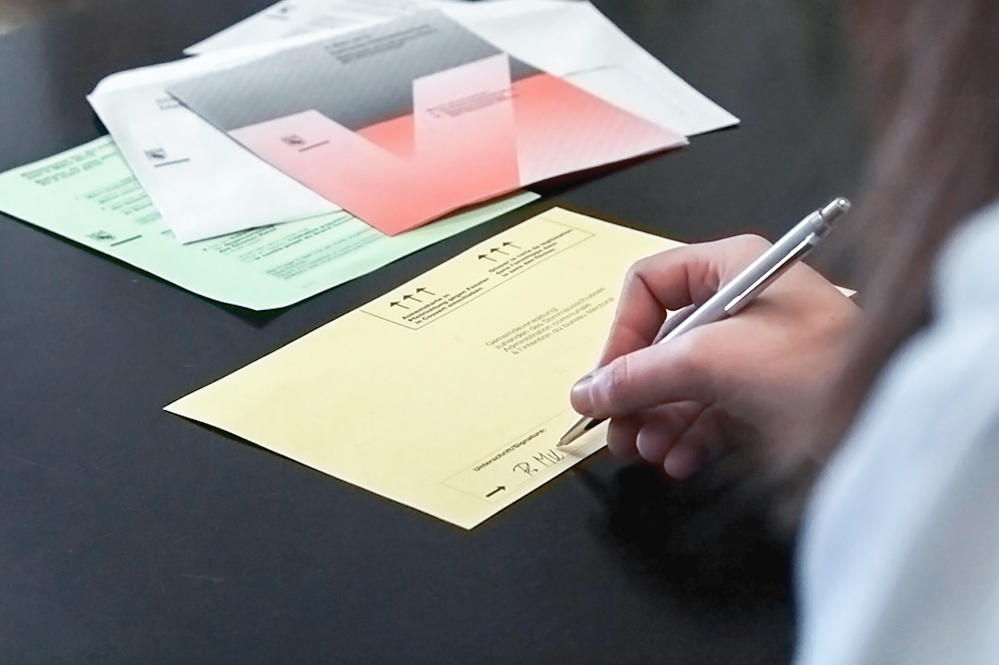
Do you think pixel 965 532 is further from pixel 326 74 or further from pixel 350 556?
pixel 326 74

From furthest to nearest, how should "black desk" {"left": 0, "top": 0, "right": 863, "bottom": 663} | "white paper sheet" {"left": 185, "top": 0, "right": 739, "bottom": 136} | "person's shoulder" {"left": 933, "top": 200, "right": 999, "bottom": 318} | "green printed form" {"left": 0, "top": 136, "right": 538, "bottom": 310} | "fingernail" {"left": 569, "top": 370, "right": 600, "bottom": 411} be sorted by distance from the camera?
"white paper sheet" {"left": 185, "top": 0, "right": 739, "bottom": 136}, "green printed form" {"left": 0, "top": 136, "right": 538, "bottom": 310}, "fingernail" {"left": 569, "top": 370, "right": 600, "bottom": 411}, "black desk" {"left": 0, "top": 0, "right": 863, "bottom": 663}, "person's shoulder" {"left": 933, "top": 200, "right": 999, "bottom": 318}

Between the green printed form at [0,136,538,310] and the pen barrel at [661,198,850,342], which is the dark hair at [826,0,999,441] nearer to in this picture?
the pen barrel at [661,198,850,342]

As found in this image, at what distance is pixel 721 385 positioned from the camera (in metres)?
0.65

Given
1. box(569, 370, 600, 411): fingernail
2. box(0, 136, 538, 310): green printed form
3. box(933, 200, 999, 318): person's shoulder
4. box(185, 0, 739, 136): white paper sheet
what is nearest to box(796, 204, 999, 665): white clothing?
box(933, 200, 999, 318): person's shoulder

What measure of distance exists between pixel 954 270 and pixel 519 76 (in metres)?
0.78

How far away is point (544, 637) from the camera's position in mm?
561

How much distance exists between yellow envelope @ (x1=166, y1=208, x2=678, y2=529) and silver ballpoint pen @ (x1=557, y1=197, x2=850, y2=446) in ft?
0.14

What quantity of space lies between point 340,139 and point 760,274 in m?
0.43

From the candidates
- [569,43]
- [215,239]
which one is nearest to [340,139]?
[215,239]

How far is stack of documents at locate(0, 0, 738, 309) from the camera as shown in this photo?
893 mm

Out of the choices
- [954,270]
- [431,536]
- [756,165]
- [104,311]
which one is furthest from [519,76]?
[954,270]

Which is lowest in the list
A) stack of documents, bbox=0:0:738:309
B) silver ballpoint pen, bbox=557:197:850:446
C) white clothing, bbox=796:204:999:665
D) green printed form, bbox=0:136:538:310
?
green printed form, bbox=0:136:538:310

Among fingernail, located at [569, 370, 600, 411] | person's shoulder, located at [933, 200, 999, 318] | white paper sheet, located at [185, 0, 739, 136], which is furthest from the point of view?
white paper sheet, located at [185, 0, 739, 136]

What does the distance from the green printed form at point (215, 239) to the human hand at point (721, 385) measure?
0.24 metres
